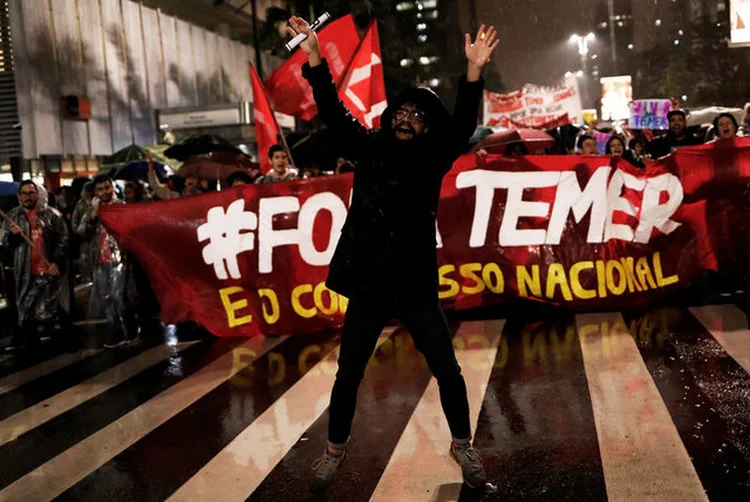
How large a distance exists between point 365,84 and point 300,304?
3.82m

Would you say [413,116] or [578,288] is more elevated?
[413,116]

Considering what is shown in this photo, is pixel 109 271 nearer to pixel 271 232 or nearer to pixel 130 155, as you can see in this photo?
pixel 271 232

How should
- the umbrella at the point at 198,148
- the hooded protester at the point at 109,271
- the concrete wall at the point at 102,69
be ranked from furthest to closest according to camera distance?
the concrete wall at the point at 102,69, the umbrella at the point at 198,148, the hooded protester at the point at 109,271

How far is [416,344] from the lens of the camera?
169 inches

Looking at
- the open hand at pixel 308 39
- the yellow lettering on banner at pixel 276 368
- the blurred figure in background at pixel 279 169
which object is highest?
the open hand at pixel 308 39

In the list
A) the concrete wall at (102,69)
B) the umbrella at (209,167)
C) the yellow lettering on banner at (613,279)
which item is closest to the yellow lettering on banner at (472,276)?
the yellow lettering on banner at (613,279)

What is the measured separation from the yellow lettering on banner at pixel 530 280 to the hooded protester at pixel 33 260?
16.0ft

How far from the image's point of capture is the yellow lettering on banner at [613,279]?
869 centimetres

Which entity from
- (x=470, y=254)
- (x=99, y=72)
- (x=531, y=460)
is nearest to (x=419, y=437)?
(x=531, y=460)

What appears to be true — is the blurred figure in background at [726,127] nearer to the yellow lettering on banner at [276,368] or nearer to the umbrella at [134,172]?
the yellow lettering on banner at [276,368]

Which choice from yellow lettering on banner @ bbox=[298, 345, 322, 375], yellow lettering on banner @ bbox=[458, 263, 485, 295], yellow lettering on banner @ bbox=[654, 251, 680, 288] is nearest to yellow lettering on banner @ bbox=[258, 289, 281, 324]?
yellow lettering on banner @ bbox=[298, 345, 322, 375]

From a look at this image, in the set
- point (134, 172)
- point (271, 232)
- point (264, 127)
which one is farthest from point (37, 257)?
point (134, 172)

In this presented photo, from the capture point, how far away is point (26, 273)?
31.5ft

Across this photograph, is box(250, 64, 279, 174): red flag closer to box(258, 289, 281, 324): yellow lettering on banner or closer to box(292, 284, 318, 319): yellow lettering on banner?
box(258, 289, 281, 324): yellow lettering on banner
